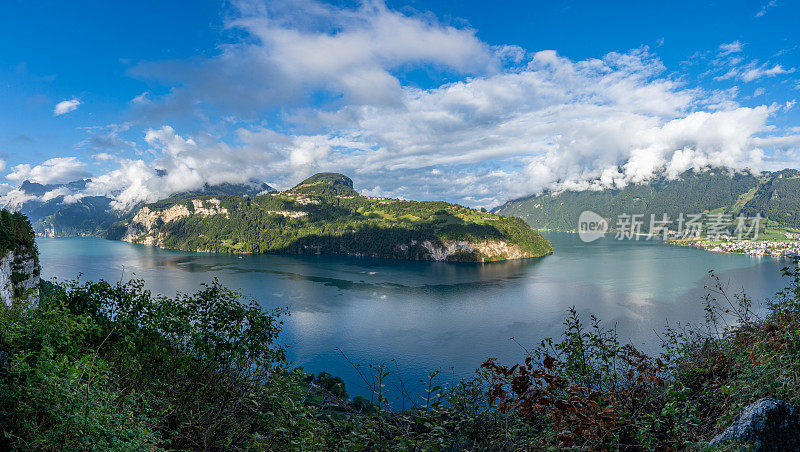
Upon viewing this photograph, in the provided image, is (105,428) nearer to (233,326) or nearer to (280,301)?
(233,326)

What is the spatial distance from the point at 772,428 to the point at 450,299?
210ft

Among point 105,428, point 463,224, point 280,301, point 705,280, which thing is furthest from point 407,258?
point 105,428

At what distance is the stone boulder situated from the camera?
3.69 meters

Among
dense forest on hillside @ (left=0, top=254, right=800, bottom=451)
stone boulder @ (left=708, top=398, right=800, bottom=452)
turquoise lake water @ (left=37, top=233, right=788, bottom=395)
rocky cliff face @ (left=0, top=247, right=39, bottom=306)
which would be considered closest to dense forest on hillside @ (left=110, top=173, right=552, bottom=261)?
turquoise lake water @ (left=37, top=233, right=788, bottom=395)

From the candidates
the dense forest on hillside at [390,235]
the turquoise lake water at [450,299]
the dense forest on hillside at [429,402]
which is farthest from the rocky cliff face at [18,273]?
the dense forest on hillside at [390,235]

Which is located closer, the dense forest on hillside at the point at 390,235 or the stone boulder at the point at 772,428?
the stone boulder at the point at 772,428

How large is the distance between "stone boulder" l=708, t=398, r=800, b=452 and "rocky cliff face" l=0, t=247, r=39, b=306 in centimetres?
3928

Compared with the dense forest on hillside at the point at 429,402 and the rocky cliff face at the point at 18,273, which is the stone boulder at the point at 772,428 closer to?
the dense forest on hillside at the point at 429,402

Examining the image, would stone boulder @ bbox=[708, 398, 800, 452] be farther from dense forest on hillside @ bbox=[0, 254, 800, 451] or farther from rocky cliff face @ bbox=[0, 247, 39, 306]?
rocky cliff face @ bbox=[0, 247, 39, 306]

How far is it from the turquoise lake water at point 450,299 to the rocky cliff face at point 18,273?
24.7 metres

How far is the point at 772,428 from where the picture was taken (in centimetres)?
371

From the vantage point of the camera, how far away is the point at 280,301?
62.5 m

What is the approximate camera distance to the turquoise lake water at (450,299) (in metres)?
41.0

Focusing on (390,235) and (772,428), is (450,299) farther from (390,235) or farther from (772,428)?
(390,235)
